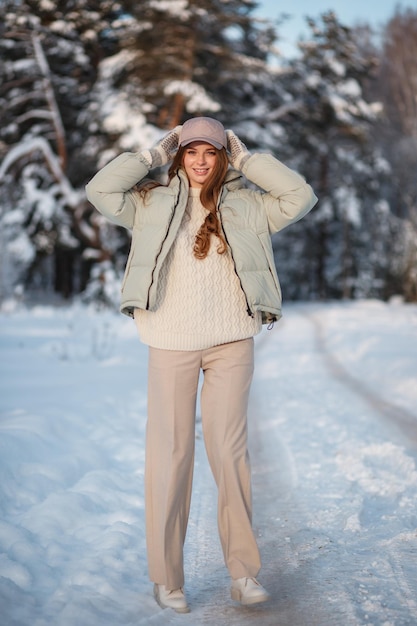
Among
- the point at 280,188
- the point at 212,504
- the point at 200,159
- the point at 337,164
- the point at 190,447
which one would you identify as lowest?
the point at 337,164

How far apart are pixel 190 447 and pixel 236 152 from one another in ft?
4.33

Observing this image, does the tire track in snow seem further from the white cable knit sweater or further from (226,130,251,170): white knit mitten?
(226,130,251,170): white knit mitten

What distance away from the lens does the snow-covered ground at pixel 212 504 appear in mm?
2807

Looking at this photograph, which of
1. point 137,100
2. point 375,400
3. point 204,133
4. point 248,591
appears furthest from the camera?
point 137,100

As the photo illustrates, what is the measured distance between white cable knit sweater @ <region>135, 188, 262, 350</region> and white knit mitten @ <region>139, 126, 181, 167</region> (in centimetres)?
30

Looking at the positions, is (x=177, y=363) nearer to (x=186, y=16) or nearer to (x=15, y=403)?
(x=15, y=403)

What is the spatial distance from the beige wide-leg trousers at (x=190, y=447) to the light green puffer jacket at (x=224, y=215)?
271 mm

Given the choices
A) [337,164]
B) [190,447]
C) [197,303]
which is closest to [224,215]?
[197,303]

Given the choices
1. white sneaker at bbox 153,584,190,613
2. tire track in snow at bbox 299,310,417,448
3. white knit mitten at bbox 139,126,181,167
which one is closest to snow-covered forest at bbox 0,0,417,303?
tire track in snow at bbox 299,310,417,448

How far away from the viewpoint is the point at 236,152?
3.09 meters

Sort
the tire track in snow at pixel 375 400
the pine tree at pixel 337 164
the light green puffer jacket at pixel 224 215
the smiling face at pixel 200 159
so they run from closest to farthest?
the light green puffer jacket at pixel 224 215, the smiling face at pixel 200 159, the tire track in snow at pixel 375 400, the pine tree at pixel 337 164

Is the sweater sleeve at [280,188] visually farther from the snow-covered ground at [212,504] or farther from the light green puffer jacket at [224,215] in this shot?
the snow-covered ground at [212,504]

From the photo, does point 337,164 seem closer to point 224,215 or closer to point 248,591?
point 224,215

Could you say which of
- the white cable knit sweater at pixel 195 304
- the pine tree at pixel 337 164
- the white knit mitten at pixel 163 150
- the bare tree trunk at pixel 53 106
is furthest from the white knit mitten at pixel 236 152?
the pine tree at pixel 337 164
